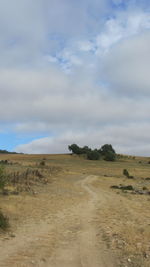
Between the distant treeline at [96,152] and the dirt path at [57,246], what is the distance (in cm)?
9382

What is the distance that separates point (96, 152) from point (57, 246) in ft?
332

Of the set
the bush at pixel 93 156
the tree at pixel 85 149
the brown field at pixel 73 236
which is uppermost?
the tree at pixel 85 149

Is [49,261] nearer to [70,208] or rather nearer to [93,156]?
[70,208]

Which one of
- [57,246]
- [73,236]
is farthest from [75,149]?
[57,246]

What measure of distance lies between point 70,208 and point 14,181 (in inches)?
552

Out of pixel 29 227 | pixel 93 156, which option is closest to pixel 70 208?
pixel 29 227

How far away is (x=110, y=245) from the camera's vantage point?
34.3ft

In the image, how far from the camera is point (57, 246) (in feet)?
33.8

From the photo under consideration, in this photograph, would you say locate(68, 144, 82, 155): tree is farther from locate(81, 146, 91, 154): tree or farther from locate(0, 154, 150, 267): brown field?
locate(0, 154, 150, 267): brown field

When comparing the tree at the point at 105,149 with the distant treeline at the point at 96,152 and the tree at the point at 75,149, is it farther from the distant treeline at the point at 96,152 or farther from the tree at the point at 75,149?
the tree at the point at 75,149

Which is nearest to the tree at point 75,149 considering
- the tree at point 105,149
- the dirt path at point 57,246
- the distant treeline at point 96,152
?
the distant treeline at point 96,152

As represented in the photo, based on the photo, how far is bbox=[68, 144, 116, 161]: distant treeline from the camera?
358 feet

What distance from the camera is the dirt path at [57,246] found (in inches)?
333

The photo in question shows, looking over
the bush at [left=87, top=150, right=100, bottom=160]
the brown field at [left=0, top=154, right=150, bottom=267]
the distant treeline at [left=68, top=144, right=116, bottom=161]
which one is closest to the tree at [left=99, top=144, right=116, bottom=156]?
the distant treeline at [left=68, top=144, right=116, bottom=161]
